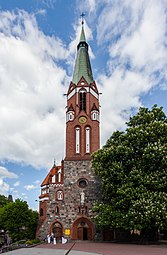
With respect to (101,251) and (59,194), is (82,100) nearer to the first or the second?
Answer: (59,194)

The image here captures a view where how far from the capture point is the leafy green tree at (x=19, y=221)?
134ft

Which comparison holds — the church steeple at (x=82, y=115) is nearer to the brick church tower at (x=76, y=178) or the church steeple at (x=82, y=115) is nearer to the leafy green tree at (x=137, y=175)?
the brick church tower at (x=76, y=178)

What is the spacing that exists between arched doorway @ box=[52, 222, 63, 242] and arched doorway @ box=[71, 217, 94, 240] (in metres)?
1.60

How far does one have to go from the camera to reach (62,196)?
35969mm

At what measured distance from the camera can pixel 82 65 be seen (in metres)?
44.5

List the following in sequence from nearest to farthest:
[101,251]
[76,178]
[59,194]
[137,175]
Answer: [101,251] < [137,175] < [59,194] < [76,178]

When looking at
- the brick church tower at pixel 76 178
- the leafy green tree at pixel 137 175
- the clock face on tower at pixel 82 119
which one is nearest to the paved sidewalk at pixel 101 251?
the leafy green tree at pixel 137 175

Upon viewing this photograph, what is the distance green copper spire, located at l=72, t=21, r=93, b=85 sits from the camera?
142 ft

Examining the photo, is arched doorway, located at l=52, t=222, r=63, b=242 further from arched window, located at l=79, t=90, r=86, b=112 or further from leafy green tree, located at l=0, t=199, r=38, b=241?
arched window, located at l=79, t=90, r=86, b=112

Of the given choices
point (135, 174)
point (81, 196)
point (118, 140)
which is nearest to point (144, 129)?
point (118, 140)

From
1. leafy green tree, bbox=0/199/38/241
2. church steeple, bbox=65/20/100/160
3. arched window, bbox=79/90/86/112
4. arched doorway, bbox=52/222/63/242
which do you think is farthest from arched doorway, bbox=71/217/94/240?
arched window, bbox=79/90/86/112

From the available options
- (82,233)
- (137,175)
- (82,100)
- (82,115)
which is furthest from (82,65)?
(82,233)

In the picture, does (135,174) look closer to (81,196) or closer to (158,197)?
(158,197)

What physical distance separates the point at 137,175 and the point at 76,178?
1193 centimetres
